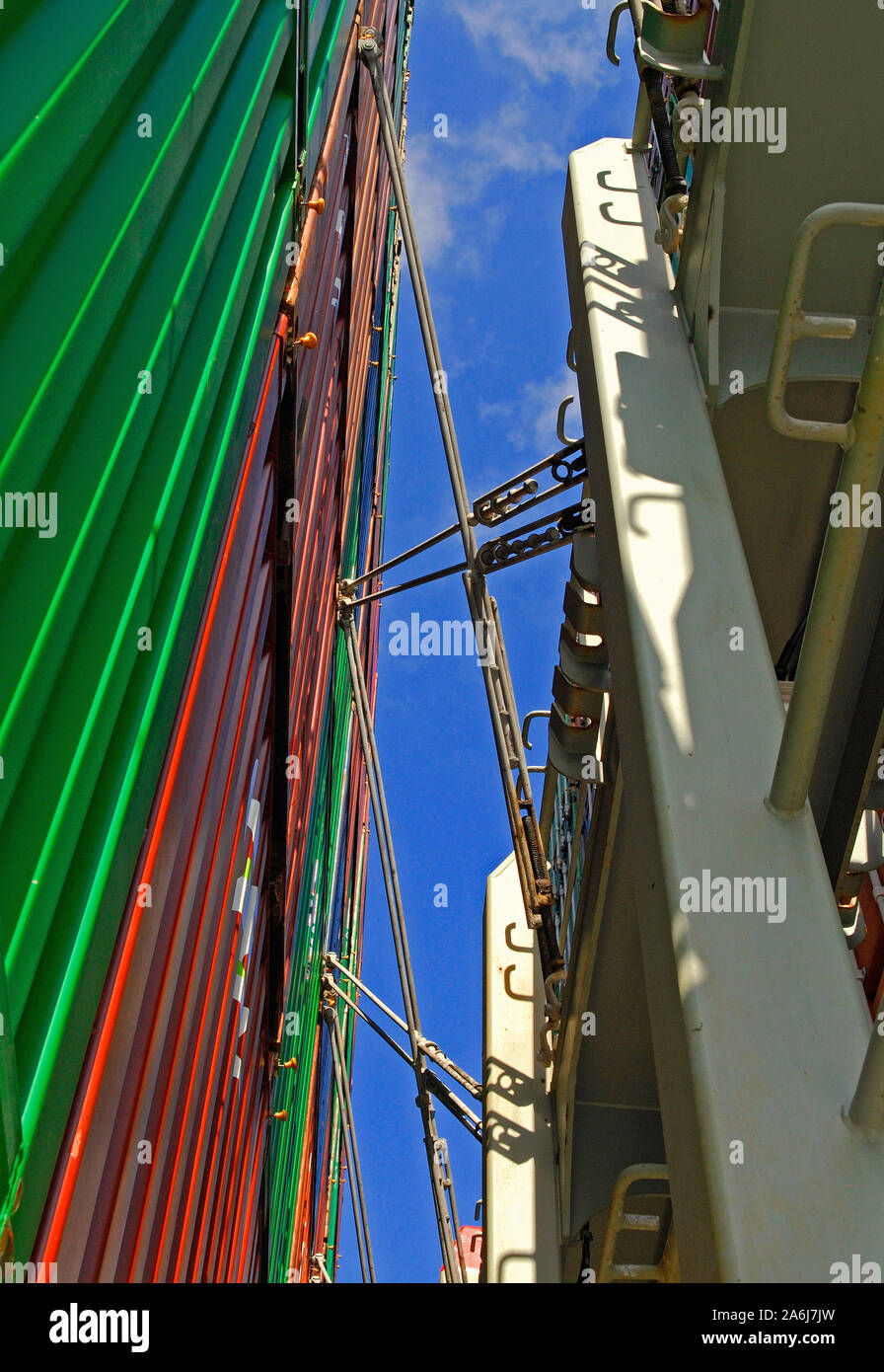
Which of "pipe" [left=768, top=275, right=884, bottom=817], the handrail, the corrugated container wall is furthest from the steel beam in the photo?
the corrugated container wall

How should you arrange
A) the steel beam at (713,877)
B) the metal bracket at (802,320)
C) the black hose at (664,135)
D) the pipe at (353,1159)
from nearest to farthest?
the steel beam at (713,877) < the metal bracket at (802,320) < the black hose at (664,135) < the pipe at (353,1159)

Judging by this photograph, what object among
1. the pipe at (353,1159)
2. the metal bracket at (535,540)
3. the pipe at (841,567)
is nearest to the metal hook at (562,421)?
the metal bracket at (535,540)

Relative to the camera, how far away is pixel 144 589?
10.1 feet

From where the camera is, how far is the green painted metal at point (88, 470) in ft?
7.20

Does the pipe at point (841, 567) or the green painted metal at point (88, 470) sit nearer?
the green painted metal at point (88, 470)

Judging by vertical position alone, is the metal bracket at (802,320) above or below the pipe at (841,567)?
above

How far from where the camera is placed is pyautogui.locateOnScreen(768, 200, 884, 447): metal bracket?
8.89ft

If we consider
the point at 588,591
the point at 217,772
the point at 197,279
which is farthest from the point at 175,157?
the point at 588,591

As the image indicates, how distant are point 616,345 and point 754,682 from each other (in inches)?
67.4

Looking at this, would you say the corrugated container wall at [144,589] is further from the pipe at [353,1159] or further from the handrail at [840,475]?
the pipe at [353,1159]

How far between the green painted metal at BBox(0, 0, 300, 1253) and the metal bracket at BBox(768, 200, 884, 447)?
1.55 metres

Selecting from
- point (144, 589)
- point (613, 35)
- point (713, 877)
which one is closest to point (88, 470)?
point (144, 589)

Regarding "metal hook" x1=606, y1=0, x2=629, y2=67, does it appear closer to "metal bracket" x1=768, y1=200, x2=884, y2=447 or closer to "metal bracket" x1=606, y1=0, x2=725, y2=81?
"metal bracket" x1=606, y1=0, x2=725, y2=81

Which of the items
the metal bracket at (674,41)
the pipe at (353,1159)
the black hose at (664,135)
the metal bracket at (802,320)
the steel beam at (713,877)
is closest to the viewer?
the steel beam at (713,877)
